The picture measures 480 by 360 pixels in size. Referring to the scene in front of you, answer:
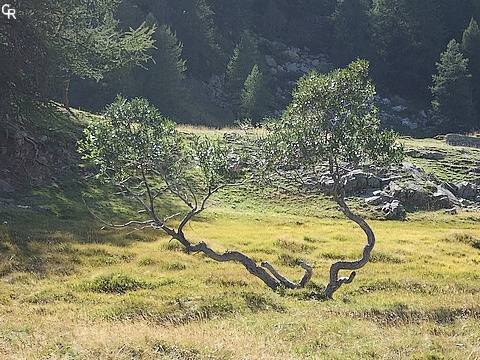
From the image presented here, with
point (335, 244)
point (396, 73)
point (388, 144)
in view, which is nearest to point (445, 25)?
point (396, 73)

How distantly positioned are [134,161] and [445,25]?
7396 centimetres

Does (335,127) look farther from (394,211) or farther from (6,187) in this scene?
(6,187)

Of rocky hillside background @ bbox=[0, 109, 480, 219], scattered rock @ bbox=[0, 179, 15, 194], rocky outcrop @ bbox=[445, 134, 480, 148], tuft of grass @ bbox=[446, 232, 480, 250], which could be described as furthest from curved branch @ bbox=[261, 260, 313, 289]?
rocky outcrop @ bbox=[445, 134, 480, 148]

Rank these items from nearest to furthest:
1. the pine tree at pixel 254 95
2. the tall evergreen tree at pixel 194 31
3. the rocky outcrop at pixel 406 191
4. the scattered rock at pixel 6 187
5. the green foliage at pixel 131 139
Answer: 1. the green foliage at pixel 131 139
2. the scattered rock at pixel 6 187
3. the rocky outcrop at pixel 406 191
4. the pine tree at pixel 254 95
5. the tall evergreen tree at pixel 194 31

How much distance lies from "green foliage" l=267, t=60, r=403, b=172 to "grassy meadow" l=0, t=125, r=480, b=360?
4440 mm

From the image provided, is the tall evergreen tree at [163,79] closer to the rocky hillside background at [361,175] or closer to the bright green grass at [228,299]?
the rocky hillside background at [361,175]

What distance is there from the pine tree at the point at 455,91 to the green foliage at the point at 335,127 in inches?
2099

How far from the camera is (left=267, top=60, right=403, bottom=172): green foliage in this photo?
52.2 ft

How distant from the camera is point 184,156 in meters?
16.6

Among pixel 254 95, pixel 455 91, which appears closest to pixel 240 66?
pixel 254 95

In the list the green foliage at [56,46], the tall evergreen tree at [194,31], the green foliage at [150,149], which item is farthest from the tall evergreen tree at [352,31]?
the green foliage at [150,149]

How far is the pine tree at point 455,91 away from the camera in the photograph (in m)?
64.1

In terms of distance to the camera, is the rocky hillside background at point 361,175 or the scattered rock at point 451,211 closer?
the rocky hillside background at point 361,175

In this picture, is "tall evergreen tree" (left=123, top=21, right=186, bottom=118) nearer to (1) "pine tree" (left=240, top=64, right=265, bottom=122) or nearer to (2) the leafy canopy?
(1) "pine tree" (left=240, top=64, right=265, bottom=122)
